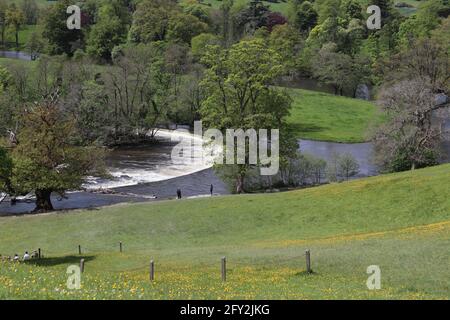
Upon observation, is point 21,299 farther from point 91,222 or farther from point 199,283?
point 91,222

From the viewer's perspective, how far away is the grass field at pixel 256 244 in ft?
73.8

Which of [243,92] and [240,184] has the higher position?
[243,92]

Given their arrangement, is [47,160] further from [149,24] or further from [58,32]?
[149,24]

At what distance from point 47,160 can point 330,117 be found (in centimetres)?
7698

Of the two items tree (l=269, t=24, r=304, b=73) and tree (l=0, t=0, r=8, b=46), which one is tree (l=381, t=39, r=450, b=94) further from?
tree (l=0, t=0, r=8, b=46)

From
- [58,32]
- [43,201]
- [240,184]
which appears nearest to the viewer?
[43,201]

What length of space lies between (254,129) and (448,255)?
131 feet

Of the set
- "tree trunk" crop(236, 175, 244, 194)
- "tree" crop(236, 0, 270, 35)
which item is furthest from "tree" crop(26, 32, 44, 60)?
"tree trunk" crop(236, 175, 244, 194)

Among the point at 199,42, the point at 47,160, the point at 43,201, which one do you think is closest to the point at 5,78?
the point at 199,42

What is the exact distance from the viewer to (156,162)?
3607 inches

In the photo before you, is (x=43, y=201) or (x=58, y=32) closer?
(x=43, y=201)

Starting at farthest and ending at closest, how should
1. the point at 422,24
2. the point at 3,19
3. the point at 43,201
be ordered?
1. the point at 3,19
2. the point at 422,24
3. the point at 43,201

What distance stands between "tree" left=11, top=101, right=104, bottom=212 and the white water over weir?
879cm
